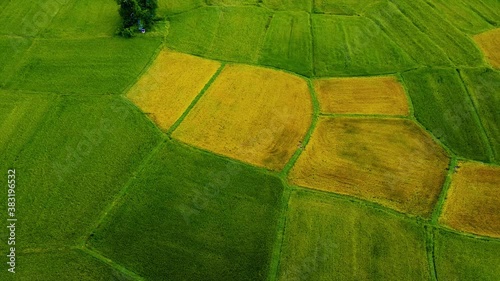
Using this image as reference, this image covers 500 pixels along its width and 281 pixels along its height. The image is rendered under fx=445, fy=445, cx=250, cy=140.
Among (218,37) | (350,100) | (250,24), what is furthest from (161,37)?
(350,100)

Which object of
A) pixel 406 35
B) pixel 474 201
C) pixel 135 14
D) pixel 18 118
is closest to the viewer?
pixel 474 201

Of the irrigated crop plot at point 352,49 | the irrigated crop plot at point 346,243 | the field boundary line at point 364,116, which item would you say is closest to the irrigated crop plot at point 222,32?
the irrigated crop plot at point 352,49

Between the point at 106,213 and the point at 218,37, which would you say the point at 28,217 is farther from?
the point at 218,37

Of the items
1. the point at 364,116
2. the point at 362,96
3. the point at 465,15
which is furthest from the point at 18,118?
the point at 465,15

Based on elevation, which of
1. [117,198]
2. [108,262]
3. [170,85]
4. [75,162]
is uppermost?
[170,85]

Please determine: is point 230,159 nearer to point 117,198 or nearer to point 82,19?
point 117,198

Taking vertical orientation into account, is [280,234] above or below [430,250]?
below
